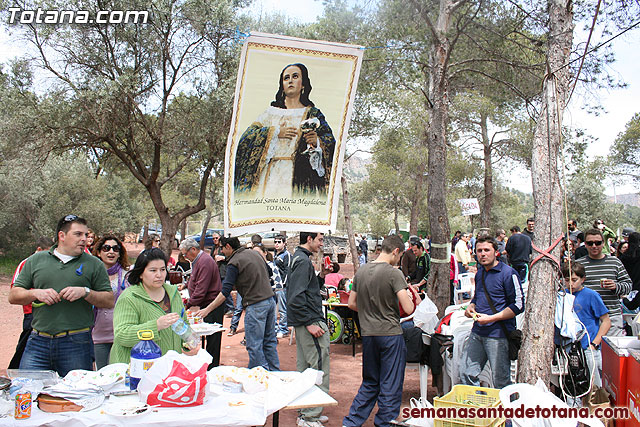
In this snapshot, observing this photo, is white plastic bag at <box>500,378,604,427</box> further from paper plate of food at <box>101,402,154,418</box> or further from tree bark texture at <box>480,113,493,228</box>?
tree bark texture at <box>480,113,493,228</box>

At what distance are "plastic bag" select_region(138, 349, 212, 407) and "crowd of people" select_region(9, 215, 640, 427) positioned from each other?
0.52 m

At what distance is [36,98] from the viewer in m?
15.1

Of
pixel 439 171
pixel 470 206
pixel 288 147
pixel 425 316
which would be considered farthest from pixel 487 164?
pixel 288 147

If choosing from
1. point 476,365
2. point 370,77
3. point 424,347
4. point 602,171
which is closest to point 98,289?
point 424,347

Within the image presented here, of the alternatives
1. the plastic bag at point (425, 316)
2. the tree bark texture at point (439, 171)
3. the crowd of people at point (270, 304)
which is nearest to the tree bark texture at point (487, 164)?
the tree bark texture at point (439, 171)

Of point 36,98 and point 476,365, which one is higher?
point 36,98

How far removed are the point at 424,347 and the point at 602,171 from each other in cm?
4342

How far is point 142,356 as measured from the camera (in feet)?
11.6

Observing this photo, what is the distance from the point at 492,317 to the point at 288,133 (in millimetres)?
2660

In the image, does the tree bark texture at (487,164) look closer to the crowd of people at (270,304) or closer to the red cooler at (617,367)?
the crowd of people at (270,304)

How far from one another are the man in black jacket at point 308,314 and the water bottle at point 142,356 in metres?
1.82

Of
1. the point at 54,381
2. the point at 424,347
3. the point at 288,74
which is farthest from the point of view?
the point at 424,347

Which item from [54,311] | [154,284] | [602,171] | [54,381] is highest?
[602,171]

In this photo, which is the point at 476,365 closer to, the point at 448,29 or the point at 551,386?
the point at 551,386
